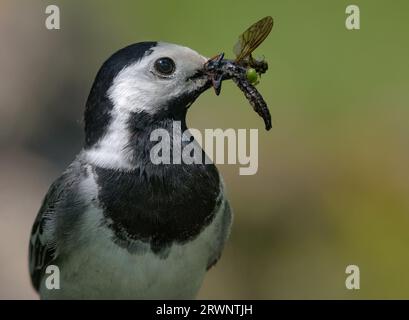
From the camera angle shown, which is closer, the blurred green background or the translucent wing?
the translucent wing

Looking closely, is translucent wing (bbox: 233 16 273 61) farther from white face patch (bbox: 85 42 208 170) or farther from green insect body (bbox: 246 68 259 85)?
white face patch (bbox: 85 42 208 170)

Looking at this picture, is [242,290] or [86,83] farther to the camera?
[86,83]

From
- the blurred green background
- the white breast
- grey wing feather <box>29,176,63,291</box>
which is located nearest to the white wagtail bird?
the white breast

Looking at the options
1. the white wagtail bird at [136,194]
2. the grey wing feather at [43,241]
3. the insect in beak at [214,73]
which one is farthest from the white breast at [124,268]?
the insect in beak at [214,73]

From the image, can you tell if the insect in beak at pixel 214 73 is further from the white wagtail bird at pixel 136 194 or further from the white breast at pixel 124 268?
the white breast at pixel 124 268

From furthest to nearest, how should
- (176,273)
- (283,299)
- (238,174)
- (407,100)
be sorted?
(407,100)
(238,174)
(283,299)
(176,273)

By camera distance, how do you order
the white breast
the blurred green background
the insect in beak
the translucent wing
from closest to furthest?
1. the white breast
2. the insect in beak
3. the translucent wing
4. the blurred green background

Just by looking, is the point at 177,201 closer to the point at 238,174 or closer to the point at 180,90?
the point at 180,90

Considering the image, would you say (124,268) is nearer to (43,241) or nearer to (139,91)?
(43,241)

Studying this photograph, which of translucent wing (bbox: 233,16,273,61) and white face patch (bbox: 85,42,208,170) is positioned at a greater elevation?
translucent wing (bbox: 233,16,273,61)

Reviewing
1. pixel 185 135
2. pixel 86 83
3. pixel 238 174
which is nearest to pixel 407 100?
pixel 238 174
